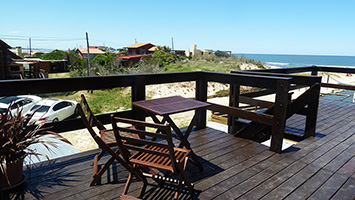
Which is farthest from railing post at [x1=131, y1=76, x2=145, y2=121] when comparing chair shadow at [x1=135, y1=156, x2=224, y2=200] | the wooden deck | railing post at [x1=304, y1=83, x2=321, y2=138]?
railing post at [x1=304, y1=83, x2=321, y2=138]

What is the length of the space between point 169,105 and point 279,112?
1.38 metres

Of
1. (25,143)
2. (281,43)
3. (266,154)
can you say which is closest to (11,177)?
(25,143)

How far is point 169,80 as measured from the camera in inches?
145

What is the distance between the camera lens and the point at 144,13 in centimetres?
6650

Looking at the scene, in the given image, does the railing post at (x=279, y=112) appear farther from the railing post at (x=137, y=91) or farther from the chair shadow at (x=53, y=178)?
the chair shadow at (x=53, y=178)

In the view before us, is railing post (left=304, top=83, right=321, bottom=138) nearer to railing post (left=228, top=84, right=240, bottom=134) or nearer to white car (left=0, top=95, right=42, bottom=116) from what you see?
railing post (left=228, top=84, right=240, bottom=134)

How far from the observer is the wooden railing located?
262cm

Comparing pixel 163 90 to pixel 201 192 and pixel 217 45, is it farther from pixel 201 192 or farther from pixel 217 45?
pixel 217 45

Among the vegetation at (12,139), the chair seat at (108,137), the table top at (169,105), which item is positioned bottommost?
the chair seat at (108,137)

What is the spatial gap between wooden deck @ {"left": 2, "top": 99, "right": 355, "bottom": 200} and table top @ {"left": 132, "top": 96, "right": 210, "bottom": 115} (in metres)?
0.69

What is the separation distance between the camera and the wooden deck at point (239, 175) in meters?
2.26

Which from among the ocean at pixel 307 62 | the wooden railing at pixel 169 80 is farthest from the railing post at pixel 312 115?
the ocean at pixel 307 62

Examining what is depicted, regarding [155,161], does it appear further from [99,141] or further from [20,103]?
[20,103]

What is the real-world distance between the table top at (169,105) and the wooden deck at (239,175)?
687mm
